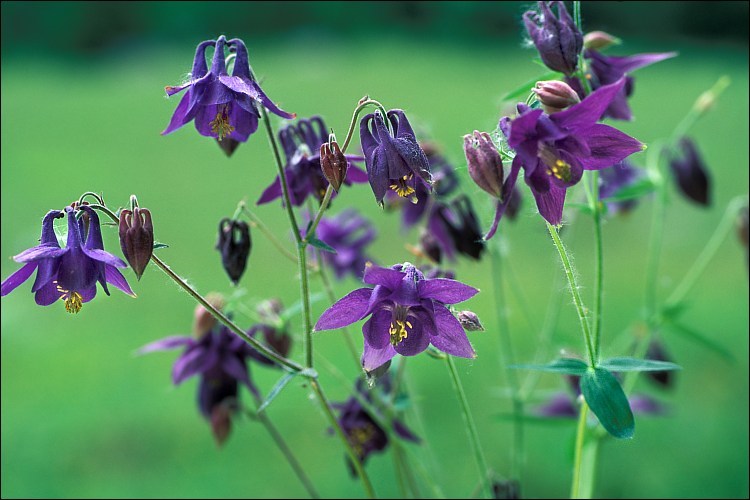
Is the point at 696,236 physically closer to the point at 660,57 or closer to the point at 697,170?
the point at 697,170

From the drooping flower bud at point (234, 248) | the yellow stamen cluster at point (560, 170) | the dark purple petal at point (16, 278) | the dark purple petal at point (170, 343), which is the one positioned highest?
the yellow stamen cluster at point (560, 170)

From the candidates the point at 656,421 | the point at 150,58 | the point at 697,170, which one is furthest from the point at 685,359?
the point at 150,58

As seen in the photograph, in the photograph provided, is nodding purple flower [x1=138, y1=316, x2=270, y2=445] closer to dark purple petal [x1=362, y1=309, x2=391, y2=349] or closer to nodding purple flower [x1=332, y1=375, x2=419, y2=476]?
nodding purple flower [x1=332, y1=375, x2=419, y2=476]

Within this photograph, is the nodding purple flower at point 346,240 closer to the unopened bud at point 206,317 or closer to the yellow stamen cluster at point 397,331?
the unopened bud at point 206,317

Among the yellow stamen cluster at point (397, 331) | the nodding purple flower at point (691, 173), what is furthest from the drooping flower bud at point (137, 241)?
the nodding purple flower at point (691, 173)

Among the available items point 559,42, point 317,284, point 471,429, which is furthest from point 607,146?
point 317,284

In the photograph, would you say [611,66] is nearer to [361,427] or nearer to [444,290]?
[444,290]

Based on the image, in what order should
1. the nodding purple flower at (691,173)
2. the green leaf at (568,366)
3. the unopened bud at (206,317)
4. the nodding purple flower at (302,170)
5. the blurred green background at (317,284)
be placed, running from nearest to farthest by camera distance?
the green leaf at (568,366) < the nodding purple flower at (302,170) < the unopened bud at (206,317) < the nodding purple flower at (691,173) < the blurred green background at (317,284)
